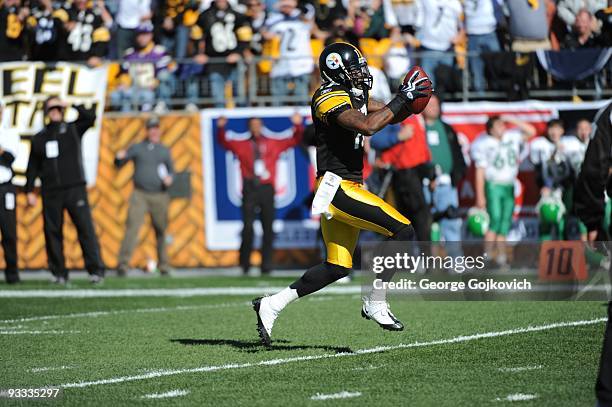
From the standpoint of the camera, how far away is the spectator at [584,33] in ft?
56.5

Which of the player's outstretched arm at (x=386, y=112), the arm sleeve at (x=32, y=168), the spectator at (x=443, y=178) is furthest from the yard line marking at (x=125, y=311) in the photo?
the arm sleeve at (x=32, y=168)

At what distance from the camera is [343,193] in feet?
28.2

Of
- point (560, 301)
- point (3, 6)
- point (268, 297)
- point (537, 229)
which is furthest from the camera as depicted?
point (3, 6)

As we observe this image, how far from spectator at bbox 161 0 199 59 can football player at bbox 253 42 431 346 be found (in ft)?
34.0

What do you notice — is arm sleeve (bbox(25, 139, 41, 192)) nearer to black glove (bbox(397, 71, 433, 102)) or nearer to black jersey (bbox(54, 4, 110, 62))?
black jersey (bbox(54, 4, 110, 62))

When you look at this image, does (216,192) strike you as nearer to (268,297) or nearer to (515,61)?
(515,61)

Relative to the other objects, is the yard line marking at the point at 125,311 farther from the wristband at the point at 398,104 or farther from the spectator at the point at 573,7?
the spectator at the point at 573,7

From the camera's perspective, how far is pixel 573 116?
56.4ft

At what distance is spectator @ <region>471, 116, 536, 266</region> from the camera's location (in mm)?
16438

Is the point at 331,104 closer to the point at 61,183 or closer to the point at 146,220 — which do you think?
the point at 61,183

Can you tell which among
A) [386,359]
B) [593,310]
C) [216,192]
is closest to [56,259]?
[216,192]

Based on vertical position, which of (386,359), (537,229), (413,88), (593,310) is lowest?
(537,229)

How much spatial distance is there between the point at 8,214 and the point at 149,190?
2.12m

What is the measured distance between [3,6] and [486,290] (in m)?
10.2
